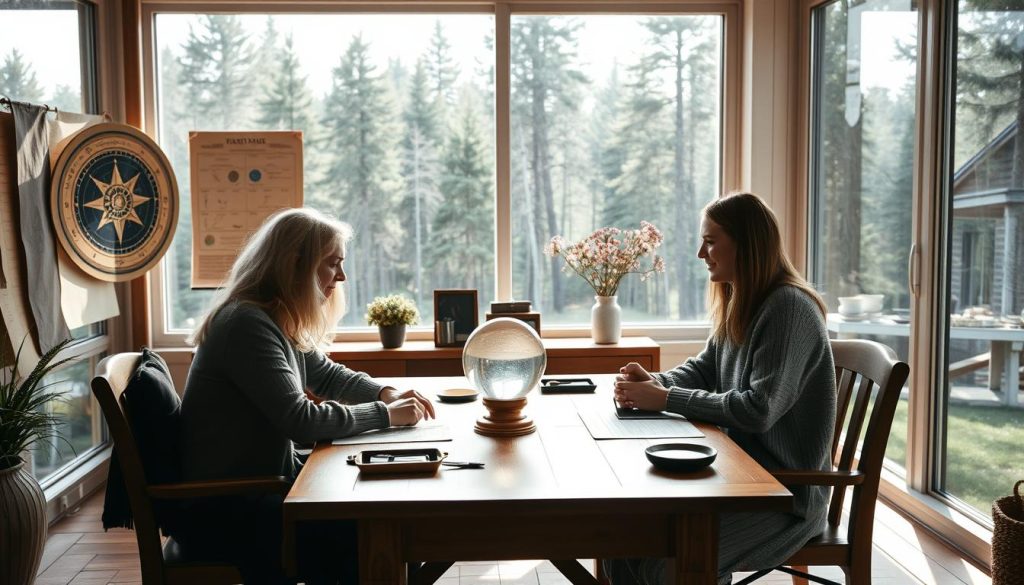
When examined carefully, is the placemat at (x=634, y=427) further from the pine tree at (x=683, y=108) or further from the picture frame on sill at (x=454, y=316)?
the pine tree at (x=683, y=108)

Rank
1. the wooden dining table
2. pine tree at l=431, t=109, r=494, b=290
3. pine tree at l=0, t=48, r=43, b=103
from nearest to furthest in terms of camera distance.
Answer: the wooden dining table
pine tree at l=0, t=48, r=43, b=103
pine tree at l=431, t=109, r=494, b=290

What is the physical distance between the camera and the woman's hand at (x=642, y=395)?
2254mm

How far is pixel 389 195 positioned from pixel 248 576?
9.20ft

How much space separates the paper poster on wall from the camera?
430 centimetres

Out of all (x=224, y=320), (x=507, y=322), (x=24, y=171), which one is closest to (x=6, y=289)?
(x=24, y=171)

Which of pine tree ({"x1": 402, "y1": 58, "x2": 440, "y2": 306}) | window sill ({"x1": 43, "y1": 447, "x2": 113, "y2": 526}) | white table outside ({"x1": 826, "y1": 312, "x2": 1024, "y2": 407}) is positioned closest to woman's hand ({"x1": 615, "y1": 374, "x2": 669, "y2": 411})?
white table outside ({"x1": 826, "y1": 312, "x2": 1024, "y2": 407})

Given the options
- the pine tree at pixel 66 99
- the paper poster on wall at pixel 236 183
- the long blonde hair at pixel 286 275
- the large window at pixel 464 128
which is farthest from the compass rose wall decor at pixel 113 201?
the long blonde hair at pixel 286 275

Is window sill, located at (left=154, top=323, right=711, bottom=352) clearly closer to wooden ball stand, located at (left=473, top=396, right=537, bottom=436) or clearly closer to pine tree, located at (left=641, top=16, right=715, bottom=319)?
pine tree, located at (left=641, top=16, right=715, bottom=319)

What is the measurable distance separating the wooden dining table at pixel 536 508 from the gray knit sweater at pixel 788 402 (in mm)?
305

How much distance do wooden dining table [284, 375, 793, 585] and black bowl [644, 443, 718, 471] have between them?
0.02m

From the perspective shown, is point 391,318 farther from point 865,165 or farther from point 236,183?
point 865,165

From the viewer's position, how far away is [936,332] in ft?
10.9

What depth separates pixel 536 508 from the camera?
1586 millimetres

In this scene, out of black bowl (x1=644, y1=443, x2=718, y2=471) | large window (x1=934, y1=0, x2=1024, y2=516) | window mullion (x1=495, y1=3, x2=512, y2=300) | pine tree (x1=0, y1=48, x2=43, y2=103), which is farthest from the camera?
window mullion (x1=495, y1=3, x2=512, y2=300)
